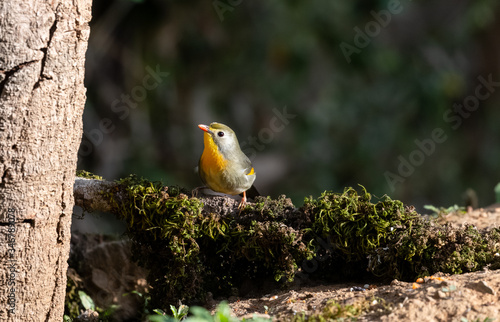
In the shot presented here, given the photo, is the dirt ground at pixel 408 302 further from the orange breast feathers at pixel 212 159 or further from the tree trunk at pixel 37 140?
the tree trunk at pixel 37 140

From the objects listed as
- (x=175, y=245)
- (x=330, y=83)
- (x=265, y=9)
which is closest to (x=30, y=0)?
(x=175, y=245)

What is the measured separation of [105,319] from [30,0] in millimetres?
2553

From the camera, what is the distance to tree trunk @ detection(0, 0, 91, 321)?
3006mm

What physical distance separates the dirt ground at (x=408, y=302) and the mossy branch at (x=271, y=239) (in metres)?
0.22

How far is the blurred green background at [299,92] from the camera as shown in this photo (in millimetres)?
8516

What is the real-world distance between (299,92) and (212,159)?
5.57m

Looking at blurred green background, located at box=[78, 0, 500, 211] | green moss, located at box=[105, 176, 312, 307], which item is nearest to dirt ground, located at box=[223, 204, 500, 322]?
green moss, located at box=[105, 176, 312, 307]

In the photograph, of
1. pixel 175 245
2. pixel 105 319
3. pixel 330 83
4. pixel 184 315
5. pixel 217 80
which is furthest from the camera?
pixel 330 83

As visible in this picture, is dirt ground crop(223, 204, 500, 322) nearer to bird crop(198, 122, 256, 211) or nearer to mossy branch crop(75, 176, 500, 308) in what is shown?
mossy branch crop(75, 176, 500, 308)

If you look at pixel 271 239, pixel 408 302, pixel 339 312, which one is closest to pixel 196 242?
pixel 271 239

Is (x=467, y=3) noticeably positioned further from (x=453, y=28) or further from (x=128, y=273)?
(x=128, y=273)

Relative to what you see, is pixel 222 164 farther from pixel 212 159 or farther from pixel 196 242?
pixel 196 242

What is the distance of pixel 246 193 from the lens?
4645 mm

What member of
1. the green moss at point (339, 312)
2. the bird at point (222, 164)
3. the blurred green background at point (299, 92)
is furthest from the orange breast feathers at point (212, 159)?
the blurred green background at point (299, 92)
